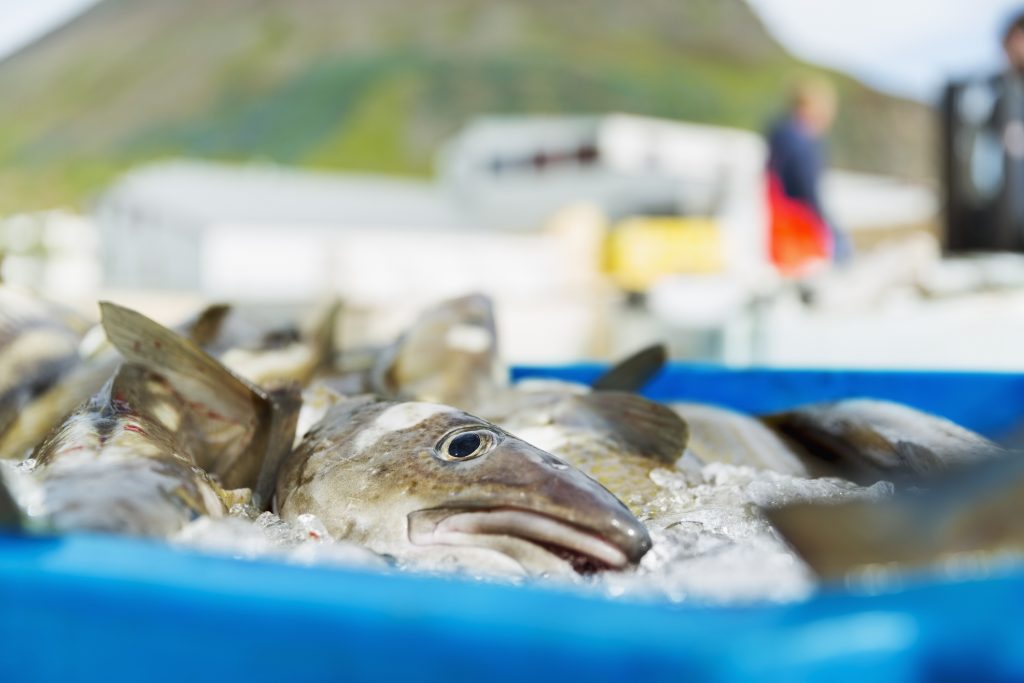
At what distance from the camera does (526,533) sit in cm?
104

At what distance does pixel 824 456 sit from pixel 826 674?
1261 millimetres

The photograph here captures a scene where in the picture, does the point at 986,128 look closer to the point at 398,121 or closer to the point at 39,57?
the point at 398,121

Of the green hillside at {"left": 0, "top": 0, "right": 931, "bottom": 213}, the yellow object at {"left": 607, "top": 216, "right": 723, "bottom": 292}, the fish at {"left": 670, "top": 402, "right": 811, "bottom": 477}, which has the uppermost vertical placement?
the green hillside at {"left": 0, "top": 0, "right": 931, "bottom": 213}

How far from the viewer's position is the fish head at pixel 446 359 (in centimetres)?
196

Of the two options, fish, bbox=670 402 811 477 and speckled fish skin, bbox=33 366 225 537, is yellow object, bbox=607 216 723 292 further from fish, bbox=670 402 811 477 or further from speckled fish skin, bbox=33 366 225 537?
speckled fish skin, bbox=33 366 225 537

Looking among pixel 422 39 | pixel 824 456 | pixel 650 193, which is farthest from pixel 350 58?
pixel 824 456

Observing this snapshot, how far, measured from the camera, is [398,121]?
51281 mm

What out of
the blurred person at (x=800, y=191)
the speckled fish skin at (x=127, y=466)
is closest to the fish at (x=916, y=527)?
the speckled fish skin at (x=127, y=466)

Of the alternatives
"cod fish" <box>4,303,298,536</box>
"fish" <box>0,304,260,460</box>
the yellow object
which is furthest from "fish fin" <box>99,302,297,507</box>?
the yellow object

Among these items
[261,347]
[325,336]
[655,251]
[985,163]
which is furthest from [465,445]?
[655,251]

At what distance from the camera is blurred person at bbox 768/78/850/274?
766cm

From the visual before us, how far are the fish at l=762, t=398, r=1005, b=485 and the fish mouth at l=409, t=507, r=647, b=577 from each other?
0.65 m

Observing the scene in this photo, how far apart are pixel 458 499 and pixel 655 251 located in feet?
33.5

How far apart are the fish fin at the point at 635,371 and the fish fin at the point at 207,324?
85 cm
